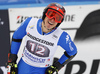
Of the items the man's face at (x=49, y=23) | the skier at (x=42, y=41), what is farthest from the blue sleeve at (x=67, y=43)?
the man's face at (x=49, y=23)

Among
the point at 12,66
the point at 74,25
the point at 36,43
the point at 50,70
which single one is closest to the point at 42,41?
the point at 36,43

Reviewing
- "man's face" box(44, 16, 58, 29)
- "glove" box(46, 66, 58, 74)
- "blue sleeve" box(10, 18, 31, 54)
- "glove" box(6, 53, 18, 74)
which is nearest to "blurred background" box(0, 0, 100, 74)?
"glove" box(6, 53, 18, 74)

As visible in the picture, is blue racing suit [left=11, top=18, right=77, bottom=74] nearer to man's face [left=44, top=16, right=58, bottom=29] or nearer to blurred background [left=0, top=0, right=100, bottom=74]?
man's face [left=44, top=16, right=58, bottom=29]

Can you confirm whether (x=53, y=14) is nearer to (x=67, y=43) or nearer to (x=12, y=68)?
(x=67, y=43)

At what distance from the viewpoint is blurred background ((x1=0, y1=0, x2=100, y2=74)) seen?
8.89 feet

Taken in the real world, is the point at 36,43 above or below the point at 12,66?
above

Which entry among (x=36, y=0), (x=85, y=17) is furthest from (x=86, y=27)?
(x=36, y=0)

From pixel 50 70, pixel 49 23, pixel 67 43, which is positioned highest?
pixel 49 23

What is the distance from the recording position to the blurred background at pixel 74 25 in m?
2.71

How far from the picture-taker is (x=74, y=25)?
284 centimetres

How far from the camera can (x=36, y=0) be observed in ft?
9.09

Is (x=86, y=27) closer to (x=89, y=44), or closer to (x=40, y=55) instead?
(x=89, y=44)

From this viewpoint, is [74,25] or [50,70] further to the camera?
[74,25]

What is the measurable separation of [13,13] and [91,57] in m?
1.47
